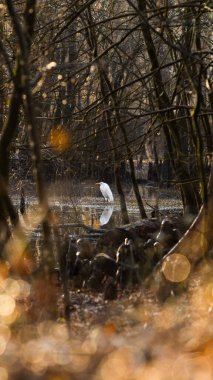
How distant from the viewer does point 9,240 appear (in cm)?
804

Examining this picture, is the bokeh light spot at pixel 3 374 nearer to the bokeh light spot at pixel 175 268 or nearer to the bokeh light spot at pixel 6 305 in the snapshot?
the bokeh light spot at pixel 6 305

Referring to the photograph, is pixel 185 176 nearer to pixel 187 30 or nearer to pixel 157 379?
pixel 187 30

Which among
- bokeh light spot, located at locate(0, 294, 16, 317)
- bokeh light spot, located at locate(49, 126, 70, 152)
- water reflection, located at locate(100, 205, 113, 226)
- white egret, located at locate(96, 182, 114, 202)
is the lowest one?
water reflection, located at locate(100, 205, 113, 226)

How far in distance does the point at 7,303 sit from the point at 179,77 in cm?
435

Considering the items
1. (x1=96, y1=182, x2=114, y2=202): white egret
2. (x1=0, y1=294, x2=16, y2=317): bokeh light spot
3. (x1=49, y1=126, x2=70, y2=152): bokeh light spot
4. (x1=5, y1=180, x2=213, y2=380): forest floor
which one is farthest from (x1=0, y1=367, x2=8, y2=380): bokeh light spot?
(x1=96, y1=182, x2=114, y2=202): white egret

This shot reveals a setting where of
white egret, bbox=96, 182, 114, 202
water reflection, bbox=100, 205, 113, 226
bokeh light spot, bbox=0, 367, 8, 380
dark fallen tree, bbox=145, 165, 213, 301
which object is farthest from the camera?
white egret, bbox=96, 182, 114, 202

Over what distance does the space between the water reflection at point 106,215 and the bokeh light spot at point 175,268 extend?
9.99m

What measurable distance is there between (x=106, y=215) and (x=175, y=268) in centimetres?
1332

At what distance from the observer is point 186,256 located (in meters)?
8.20

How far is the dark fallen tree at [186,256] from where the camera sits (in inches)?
294

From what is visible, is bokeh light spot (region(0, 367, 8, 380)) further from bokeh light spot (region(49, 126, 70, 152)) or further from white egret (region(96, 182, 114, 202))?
white egret (region(96, 182, 114, 202))

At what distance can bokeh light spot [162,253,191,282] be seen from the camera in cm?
751

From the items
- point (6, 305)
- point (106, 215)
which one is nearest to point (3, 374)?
point (6, 305)

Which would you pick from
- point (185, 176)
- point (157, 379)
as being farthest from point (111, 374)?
point (185, 176)
